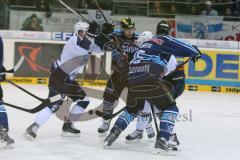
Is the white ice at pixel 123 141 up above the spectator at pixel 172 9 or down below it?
below

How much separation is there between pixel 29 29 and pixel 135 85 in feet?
17.7

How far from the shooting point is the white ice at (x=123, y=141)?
5.09 metres

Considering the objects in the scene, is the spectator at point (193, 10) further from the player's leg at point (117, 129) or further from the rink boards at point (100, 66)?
the player's leg at point (117, 129)

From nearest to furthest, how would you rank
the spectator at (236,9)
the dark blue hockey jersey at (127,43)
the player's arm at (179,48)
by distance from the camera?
1. the player's arm at (179,48)
2. the dark blue hockey jersey at (127,43)
3. the spectator at (236,9)

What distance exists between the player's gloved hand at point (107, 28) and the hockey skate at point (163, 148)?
1392mm

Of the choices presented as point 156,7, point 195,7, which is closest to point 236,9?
point 195,7

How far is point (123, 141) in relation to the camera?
5824mm

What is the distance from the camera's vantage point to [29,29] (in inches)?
408

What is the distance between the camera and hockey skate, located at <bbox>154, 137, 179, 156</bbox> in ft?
16.7

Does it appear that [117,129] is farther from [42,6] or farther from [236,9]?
[236,9]

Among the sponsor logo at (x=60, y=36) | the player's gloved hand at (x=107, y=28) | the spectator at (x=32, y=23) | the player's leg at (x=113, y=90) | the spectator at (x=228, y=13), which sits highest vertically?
the spectator at (x=228, y=13)

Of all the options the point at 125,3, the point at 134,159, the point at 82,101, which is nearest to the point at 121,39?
the point at 82,101

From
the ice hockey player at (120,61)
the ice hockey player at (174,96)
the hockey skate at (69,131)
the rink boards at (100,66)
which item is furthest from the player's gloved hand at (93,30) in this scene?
the rink boards at (100,66)

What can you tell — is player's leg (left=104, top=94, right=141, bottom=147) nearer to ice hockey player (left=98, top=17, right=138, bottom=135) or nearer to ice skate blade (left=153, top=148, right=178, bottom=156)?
ice skate blade (left=153, top=148, right=178, bottom=156)
